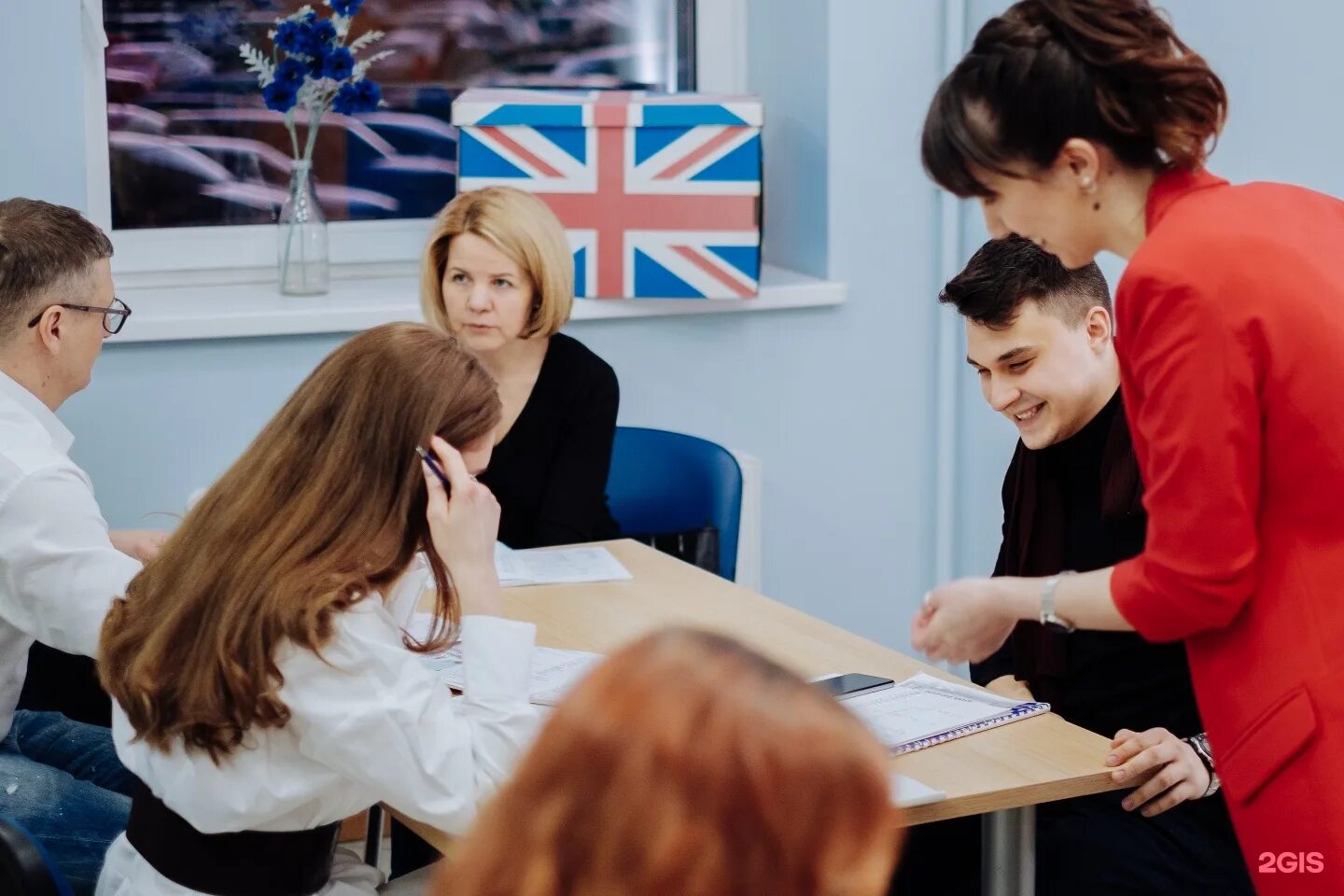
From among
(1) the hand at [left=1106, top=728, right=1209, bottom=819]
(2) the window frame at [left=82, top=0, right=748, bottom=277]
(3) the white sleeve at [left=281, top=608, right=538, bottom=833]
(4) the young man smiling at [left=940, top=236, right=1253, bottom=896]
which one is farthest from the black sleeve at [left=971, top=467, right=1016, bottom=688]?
(2) the window frame at [left=82, top=0, right=748, bottom=277]

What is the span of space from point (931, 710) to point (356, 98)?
196 cm

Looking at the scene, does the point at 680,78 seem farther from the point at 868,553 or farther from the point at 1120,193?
the point at 1120,193

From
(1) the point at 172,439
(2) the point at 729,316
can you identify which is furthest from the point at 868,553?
(1) the point at 172,439

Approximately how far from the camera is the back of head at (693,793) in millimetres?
747

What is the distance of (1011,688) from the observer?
221 cm

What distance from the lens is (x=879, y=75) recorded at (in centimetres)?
357

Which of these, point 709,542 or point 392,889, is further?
point 709,542

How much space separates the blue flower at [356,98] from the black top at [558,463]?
2.47 feet

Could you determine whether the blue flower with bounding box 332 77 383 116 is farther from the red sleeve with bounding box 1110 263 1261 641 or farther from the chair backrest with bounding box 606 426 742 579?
the red sleeve with bounding box 1110 263 1261 641

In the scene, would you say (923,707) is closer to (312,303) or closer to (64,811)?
(64,811)

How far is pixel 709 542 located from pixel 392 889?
1.16 meters

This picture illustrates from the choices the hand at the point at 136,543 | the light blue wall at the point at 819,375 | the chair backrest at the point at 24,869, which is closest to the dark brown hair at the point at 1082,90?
the chair backrest at the point at 24,869

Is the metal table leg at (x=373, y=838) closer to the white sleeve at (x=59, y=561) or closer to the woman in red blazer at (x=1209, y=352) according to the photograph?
the white sleeve at (x=59, y=561)

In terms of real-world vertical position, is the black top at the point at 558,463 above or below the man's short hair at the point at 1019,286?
below
